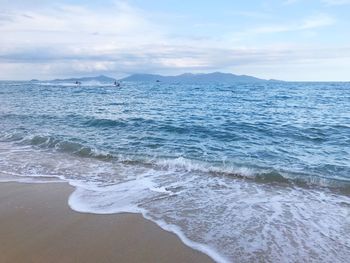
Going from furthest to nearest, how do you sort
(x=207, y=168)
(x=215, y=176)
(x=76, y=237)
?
(x=207, y=168), (x=215, y=176), (x=76, y=237)

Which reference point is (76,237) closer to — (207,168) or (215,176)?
(215,176)

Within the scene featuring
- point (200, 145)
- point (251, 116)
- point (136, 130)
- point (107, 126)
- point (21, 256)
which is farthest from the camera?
point (251, 116)

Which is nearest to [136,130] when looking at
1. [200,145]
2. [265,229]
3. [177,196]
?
[200,145]

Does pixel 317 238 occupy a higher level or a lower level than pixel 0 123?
higher

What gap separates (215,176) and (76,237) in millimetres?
5192

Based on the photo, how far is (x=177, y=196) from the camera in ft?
26.7

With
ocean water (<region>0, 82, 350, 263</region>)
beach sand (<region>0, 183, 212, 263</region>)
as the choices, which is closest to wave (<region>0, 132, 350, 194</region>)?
ocean water (<region>0, 82, 350, 263</region>)

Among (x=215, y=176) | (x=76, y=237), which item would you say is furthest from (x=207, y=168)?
(x=76, y=237)

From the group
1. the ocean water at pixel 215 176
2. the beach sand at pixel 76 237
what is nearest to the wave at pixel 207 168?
the ocean water at pixel 215 176

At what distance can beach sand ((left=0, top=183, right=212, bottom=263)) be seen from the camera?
5109 mm

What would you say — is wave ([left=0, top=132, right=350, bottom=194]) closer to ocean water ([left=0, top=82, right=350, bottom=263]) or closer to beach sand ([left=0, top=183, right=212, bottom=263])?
ocean water ([left=0, top=82, right=350, bottom=263])

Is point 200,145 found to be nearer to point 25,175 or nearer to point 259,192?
point 259,192

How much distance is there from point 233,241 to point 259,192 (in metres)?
3.14

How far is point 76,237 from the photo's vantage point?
18.9 ft
